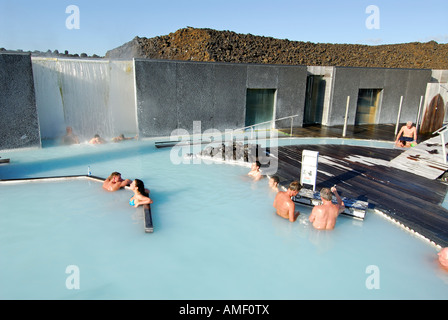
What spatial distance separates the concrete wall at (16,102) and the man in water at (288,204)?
9.03 metres

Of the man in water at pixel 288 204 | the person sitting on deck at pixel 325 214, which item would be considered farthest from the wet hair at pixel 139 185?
the person sitting on deck at pixel 325 214

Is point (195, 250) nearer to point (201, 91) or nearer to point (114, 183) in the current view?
point (114, 183)

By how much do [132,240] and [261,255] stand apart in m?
2.22

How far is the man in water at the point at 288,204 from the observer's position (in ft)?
19.6

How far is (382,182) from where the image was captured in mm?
7730

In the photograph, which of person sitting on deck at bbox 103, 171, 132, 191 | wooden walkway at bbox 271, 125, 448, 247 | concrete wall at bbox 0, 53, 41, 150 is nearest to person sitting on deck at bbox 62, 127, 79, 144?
concrete wall at bbox 0, 53, 41, 150

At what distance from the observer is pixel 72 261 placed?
4.82 meters

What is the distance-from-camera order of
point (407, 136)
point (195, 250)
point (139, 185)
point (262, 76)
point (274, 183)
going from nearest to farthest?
point (195, 250) < point (139, 185) < point (274, 183) < point (407, 136) < point (262, 76)

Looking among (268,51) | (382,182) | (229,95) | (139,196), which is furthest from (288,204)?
(268,51)

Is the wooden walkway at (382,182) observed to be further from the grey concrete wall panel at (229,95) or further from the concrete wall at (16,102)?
the concrete wall at (16,102)

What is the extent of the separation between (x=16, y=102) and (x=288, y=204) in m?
9.56

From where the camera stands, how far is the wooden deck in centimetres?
582

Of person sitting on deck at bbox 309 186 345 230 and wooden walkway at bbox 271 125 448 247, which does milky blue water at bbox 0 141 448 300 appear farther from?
wooden walkway at bbox 271 125 448 247
